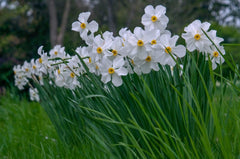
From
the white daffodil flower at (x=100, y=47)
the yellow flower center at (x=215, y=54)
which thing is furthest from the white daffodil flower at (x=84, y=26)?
the yellow flower center at (x=215, y=54)

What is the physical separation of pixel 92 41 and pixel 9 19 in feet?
34.5

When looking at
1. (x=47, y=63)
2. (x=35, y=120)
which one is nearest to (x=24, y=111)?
(x=35, y=120)

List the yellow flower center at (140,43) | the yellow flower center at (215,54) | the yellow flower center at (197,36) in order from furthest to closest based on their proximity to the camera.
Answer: the yellow flower center at (215,54) → the yellow flower center at (197,36) → the yellow flower center at (140,43)

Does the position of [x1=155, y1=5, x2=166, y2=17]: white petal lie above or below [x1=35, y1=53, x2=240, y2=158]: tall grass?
above

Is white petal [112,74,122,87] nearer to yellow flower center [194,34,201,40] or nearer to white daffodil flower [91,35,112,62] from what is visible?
white daffodil flower [91,35,112,62]

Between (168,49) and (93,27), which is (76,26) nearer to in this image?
(93,27)

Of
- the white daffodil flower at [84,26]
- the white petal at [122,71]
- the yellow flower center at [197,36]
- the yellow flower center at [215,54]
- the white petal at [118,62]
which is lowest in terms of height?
the yellow flower center at [215,54]

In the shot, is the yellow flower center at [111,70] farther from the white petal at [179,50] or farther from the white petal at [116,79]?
the white petal at [179,50]

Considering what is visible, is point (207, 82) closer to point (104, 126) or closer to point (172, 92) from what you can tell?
point (172, 92)

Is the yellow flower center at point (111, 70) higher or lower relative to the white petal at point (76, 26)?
lower

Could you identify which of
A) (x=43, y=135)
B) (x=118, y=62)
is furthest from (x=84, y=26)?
(x=43, y=135)

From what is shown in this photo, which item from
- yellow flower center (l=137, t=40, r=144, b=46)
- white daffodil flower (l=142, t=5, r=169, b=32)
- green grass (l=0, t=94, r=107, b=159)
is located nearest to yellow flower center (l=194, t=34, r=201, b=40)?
white daffodil flower (l=142, t=5, r=169, b=32)

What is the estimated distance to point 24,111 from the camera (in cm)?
363

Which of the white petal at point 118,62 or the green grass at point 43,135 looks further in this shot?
the green grass at point 43,135
